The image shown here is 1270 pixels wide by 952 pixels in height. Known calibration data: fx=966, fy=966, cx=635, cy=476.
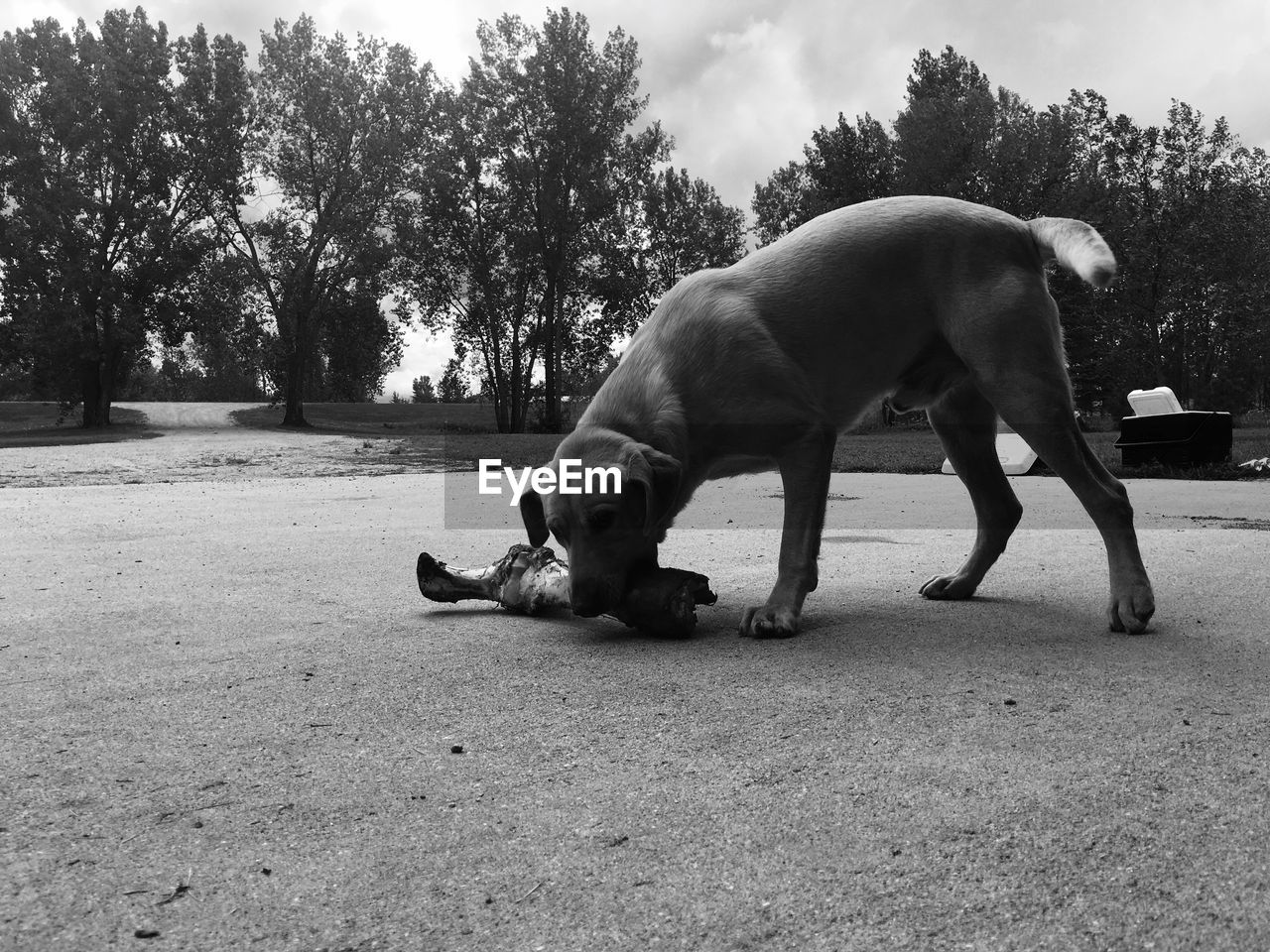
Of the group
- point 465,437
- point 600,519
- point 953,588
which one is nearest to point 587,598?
point 600,519

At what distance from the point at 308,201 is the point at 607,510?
3256 cm

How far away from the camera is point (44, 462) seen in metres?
15.1

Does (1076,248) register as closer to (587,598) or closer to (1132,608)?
(1132,608)

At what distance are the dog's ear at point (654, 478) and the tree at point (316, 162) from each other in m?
30.6

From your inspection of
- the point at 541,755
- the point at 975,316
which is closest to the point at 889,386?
the point at 975,316

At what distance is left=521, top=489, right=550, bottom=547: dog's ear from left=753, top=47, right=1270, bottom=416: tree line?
116 ft

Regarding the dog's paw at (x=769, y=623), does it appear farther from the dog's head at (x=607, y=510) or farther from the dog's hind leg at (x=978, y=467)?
the dog's hind leg at (x=978, y=467)

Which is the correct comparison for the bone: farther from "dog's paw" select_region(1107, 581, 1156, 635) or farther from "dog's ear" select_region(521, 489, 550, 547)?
"dog's paw" select_region(1107, 581, 1156, 635)

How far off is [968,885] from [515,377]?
33.6 m

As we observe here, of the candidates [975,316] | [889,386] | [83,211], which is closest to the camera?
[975,316]

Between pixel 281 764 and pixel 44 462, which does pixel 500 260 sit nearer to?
pixel 44 462

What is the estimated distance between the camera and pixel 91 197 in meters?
29.9

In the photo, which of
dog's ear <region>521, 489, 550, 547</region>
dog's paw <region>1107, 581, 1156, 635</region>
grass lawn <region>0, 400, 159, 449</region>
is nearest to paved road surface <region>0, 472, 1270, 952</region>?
dog's paw <region>1107, 581, 1156, 635</region>

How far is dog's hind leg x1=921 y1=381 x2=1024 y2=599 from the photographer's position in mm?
3826
